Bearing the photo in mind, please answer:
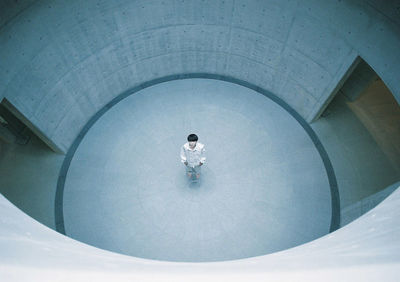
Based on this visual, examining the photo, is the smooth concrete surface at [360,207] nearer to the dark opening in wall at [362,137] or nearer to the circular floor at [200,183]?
the dark opening in wall at [362,137]

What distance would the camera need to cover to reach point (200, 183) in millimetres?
7875

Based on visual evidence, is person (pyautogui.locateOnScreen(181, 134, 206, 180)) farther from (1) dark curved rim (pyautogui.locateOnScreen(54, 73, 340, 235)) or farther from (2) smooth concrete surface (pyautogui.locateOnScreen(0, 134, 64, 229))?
(2) smooth concrete surface (pyautogui.locateOnScreen(0, 134, 64, 229))

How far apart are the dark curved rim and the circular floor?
0.42 ft

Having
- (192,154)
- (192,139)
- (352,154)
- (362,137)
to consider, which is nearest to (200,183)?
(192,154)

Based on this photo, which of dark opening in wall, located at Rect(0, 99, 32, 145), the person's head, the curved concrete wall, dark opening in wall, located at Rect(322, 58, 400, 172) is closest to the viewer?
the person's head

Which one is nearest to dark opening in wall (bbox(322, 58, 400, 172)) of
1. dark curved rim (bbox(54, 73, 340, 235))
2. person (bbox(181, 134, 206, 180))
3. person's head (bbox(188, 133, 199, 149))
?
dark curved rim (bbox(54, 73, 340, 235))

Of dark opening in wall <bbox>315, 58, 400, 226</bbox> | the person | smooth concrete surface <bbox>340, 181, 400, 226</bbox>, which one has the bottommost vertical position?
smooth concrete surface <bbox>340, 181, 400, 226</bbox>

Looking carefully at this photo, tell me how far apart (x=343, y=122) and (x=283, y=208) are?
3.30m

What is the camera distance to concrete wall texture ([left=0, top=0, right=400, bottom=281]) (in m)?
6.11

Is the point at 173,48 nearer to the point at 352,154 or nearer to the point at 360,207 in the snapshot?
the point at 352,154

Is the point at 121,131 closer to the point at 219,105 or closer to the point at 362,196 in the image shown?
the point at 219,105

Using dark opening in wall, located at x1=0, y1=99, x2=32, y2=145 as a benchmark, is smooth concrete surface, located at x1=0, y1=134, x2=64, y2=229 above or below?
below

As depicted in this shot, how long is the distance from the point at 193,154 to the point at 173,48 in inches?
163

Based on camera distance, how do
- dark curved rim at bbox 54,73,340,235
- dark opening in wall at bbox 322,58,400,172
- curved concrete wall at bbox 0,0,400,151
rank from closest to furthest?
1. curved concrete wall at bbox 0,0,400,151
2. dark curved rim at bbox 54,73,340,235
3. dark opening in wall at bbox 322,58,400,172
